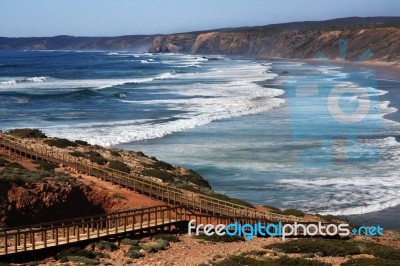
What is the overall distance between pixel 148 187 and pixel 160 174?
3.57 meters

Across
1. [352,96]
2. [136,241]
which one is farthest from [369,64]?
[136,241]

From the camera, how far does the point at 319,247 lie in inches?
720

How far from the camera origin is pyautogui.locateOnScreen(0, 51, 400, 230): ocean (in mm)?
29641

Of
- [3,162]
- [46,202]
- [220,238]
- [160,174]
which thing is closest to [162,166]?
[160,174]

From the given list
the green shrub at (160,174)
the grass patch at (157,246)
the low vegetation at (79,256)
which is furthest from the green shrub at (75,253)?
the green shrub at (160,174)

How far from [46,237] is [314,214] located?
12.5 meters

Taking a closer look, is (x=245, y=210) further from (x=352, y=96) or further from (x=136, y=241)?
(x=352, y=96)

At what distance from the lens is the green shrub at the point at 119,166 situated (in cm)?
2818

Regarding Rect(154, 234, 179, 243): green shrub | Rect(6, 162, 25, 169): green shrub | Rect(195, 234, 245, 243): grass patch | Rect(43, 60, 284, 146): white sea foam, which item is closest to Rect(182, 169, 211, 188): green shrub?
Rect(6, 162, 25, 169): green shrub

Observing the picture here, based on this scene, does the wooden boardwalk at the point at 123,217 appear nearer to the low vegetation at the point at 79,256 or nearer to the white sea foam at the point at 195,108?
the low vegetation at the point at 79,256

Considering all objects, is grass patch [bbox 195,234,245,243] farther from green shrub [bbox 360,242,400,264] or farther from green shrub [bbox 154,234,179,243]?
green shrub [bbox 360,242,400,264]

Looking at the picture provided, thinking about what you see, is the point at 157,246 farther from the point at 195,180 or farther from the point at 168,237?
the point at 195,180

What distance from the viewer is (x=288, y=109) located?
58.9 metres

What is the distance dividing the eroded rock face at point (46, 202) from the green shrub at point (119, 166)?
4698 millimetres
